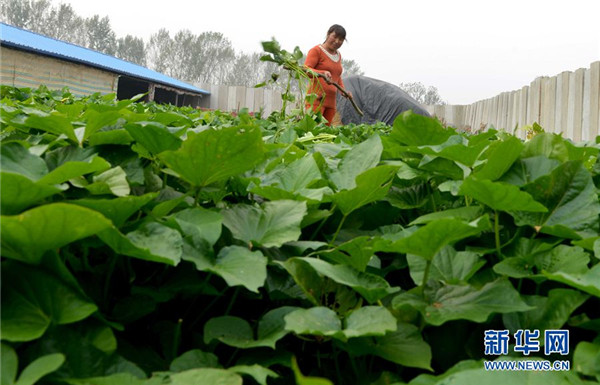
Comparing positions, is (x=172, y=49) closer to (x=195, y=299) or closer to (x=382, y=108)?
(x=382, y=108)

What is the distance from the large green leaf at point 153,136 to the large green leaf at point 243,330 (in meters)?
0.25

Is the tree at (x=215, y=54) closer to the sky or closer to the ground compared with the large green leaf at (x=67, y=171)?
closer to the sky

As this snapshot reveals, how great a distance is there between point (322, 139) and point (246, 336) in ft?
2.96

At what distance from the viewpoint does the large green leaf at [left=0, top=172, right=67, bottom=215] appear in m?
0.45

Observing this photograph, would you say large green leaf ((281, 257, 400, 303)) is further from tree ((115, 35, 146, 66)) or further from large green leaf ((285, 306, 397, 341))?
tree ((115, 35, 146, 66))

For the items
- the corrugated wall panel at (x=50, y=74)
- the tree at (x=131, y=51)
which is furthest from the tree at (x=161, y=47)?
the corrugated wall panel at (x=50, y=74)

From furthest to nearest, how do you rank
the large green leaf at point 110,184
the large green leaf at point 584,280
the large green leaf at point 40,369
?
1. the large green leaf at point 110,184
2. the large green leaf at point 584,280
3. the large green leaf at point 40,369

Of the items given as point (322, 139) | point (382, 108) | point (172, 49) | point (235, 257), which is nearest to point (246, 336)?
point (235, 257)

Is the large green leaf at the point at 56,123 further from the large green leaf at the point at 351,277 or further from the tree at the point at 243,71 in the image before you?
the tree at the point at 243,71

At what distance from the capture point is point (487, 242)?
670 millimetres

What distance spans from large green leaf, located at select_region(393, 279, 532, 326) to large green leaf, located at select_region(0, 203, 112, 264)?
0.30m

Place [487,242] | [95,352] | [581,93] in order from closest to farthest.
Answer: [95,352]
[487,242]
[581,93]

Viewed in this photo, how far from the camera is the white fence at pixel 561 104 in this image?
6.80 meters

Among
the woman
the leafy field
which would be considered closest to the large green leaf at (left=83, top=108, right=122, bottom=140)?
the leafy field
